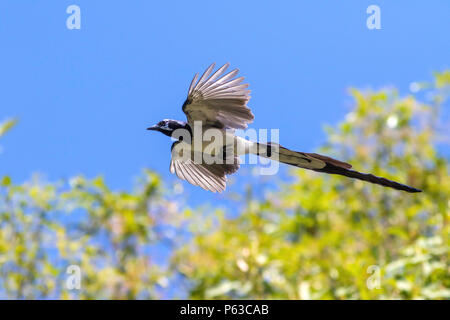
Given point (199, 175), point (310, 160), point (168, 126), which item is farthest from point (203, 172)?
point (310, 160)

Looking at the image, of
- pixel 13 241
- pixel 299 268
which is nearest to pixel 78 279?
pixel 13 241

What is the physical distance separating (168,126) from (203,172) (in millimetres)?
421

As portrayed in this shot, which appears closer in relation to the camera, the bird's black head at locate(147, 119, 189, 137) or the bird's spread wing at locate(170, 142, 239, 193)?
the bird's black head at locate(147, 119, 189, 137)

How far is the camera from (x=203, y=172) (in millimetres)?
3900

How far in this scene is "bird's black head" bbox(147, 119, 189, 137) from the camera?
3607 mm

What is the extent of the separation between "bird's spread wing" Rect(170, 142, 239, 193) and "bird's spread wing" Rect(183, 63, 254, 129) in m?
0.31

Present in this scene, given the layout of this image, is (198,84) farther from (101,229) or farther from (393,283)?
(101,229)

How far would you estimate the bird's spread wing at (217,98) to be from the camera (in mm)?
3572

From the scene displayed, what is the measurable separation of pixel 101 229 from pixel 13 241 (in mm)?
894

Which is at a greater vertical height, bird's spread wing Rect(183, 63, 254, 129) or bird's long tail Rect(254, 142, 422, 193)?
bird's spread wing Rect(183, 63, 254, 129)

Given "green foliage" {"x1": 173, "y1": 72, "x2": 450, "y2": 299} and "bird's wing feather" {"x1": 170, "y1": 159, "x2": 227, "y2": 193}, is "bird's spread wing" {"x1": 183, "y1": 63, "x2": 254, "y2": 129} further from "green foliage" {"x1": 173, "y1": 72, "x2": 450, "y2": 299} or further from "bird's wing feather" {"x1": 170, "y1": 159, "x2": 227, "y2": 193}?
"green foliage" {"x1": 173, "y1": 72, "x2": 450, "y2": 299}

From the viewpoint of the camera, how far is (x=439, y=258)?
3812 mm

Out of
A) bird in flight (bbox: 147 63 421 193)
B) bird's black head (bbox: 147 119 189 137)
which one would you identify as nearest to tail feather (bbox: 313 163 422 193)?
bird in flight (bbox: 147 63 421 193)

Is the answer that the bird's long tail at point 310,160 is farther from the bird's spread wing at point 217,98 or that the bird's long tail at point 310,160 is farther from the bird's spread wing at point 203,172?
the bird's spread wing at point 203,172
